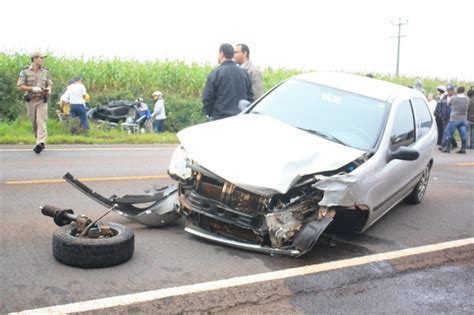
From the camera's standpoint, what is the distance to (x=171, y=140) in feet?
49.4

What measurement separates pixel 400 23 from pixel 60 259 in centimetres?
5969

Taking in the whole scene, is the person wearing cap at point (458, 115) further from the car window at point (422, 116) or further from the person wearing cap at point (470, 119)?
the car window at point (422, 116)


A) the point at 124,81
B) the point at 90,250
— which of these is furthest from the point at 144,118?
the point at 90,250

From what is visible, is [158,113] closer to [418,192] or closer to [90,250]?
[418,192]

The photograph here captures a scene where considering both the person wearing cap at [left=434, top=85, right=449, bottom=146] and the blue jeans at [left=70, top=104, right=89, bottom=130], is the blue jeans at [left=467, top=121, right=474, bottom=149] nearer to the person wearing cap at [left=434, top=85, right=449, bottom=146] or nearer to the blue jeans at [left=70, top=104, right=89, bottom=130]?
the person wearing cap at [left=434, top=85, right=449, bottom=146]

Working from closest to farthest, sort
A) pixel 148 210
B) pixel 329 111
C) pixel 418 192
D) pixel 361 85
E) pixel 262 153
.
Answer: pixel 262 153 → pixel 148 210 → pixel 329 111 → pixel 361 85 → pixel 418 192

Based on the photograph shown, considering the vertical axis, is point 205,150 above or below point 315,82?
below

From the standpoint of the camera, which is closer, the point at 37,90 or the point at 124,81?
the point at 37,90

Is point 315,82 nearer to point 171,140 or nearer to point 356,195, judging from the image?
point 356,195

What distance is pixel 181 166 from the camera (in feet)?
17.4

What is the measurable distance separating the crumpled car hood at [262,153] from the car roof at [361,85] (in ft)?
3.75

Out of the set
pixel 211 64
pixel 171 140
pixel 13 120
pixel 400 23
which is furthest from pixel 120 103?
pixel 400 23

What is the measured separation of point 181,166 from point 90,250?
4.30ft

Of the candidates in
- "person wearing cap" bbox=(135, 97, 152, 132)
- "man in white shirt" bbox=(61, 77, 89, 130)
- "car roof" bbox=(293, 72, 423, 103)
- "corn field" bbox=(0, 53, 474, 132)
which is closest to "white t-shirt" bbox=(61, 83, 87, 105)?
"man in white shirt" bbox=(61, 77, 89, 130)
